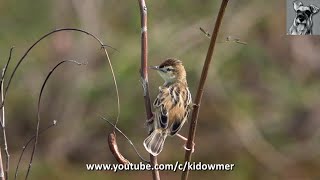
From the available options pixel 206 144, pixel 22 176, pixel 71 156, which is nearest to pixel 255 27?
pixel 206 144

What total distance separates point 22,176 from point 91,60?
553 mm

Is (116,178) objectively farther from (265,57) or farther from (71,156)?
(265,57)

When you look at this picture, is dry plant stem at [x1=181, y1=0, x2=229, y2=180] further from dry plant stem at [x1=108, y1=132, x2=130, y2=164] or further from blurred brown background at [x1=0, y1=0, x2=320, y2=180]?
blurred brown background at [x1=0, y1=0, x2=320, y2=180]

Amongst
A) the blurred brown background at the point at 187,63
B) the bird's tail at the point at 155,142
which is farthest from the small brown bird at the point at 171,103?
the blurred brown background at the point at 187,63

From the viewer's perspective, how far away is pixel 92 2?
8.62 feet

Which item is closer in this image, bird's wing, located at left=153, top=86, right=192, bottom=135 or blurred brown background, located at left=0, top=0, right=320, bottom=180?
bird's wing, located at left=153, top=86, right=192, bottom=135

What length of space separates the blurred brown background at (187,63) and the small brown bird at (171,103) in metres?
1.18

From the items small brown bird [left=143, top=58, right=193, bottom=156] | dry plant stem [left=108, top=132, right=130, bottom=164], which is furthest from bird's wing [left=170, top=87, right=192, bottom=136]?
dry plant stem [left=108, top=132, right=130, bottom=164]

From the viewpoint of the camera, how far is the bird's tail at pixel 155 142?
39.3 inches

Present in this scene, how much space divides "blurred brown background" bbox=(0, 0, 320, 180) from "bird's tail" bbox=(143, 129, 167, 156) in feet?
4.04

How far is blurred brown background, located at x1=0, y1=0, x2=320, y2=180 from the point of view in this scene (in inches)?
96.0

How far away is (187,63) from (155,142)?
4.20 ft

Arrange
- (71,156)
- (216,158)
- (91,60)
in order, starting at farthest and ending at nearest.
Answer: (91,60), (71,156), (216,158)

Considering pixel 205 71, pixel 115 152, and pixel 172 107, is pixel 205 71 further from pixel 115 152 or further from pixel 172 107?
pixel 172 107
